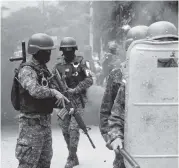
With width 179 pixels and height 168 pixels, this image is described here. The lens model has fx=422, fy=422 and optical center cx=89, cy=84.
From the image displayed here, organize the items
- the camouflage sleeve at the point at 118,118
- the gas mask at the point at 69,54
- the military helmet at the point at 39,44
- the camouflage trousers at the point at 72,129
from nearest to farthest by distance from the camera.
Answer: the camouflage sleeve at the point at 118,118, the military helmet at the point at 39,44, the camouflage trousers at the point at 72,129, the gas mask at the point at 69,54

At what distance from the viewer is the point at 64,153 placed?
21.8 ft

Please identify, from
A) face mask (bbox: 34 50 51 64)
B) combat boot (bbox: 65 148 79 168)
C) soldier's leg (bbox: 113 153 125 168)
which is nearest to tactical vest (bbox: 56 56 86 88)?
combat boot (bbox: 65 148 79 168)

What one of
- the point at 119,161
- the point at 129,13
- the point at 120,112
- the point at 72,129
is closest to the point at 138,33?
the point at 120,112

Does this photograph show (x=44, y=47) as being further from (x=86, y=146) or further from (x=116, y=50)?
(x=116, y=50)

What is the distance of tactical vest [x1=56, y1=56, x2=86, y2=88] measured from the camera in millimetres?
6125

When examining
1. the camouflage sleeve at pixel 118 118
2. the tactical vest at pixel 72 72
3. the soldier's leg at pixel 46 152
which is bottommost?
the soldier's leg at pixel 46 152

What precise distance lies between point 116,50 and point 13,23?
2418 mm

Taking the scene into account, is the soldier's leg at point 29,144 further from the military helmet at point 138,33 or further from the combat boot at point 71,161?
the combat boot at point 71,161

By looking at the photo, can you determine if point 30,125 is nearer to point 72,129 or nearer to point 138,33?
point 138,33

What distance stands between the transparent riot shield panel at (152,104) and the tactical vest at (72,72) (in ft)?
12.1

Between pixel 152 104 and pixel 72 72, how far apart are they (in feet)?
12.3

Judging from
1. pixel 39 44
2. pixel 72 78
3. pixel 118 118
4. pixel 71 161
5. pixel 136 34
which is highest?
pixel 136 34

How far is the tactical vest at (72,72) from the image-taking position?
6125 millimetres

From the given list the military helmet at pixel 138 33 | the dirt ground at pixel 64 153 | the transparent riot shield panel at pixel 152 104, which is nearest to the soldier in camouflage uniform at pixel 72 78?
the dirt ground at pixel 64 153
